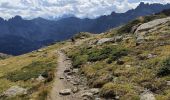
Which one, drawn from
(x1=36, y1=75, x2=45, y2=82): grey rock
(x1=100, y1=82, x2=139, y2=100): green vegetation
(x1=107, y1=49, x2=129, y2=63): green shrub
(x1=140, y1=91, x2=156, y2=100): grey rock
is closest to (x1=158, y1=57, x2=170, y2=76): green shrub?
(x1=100, y1=82, x2=139, y2=100): green vegetation

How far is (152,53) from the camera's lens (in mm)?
40938

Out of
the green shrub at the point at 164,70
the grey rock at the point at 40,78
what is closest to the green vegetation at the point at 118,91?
the green shrub at the point at 164,70

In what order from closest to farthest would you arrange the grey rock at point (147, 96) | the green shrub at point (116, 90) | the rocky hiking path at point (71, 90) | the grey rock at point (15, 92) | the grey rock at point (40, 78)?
the grey rock at point (147, 96), the green shrub at point (116, 90), the rocky hiking path at point (71, 90), the grey rock at point (15, 92), the grey rock at point (40, 78)

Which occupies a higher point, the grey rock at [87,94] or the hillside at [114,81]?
the hillside at [114,81]

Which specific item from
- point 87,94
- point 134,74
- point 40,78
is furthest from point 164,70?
point 40,78

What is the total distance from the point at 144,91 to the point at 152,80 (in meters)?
2.43

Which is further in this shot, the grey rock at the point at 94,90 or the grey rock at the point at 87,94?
the grey rock at the point at 94,90

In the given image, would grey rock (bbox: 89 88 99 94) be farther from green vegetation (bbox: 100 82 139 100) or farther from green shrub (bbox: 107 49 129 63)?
green shrub (bbox: 107 49 129 63)

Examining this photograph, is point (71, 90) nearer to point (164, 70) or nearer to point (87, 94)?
point (87, 94)

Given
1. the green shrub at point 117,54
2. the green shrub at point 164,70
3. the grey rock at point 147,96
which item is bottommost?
the grey rock at point 147,96

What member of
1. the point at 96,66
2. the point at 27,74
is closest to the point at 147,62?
the point at 96,66

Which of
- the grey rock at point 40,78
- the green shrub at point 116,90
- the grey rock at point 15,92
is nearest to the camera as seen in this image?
the green shrub at point 116,90

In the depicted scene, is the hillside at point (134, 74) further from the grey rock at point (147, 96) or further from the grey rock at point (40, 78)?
the grey rock at point (40, 78)

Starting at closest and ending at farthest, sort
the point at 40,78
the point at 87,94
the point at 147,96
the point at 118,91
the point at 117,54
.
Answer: the point at 147,96
the point at 118,91
the point at 87,94
the point at 40,78
the point at 117,54
